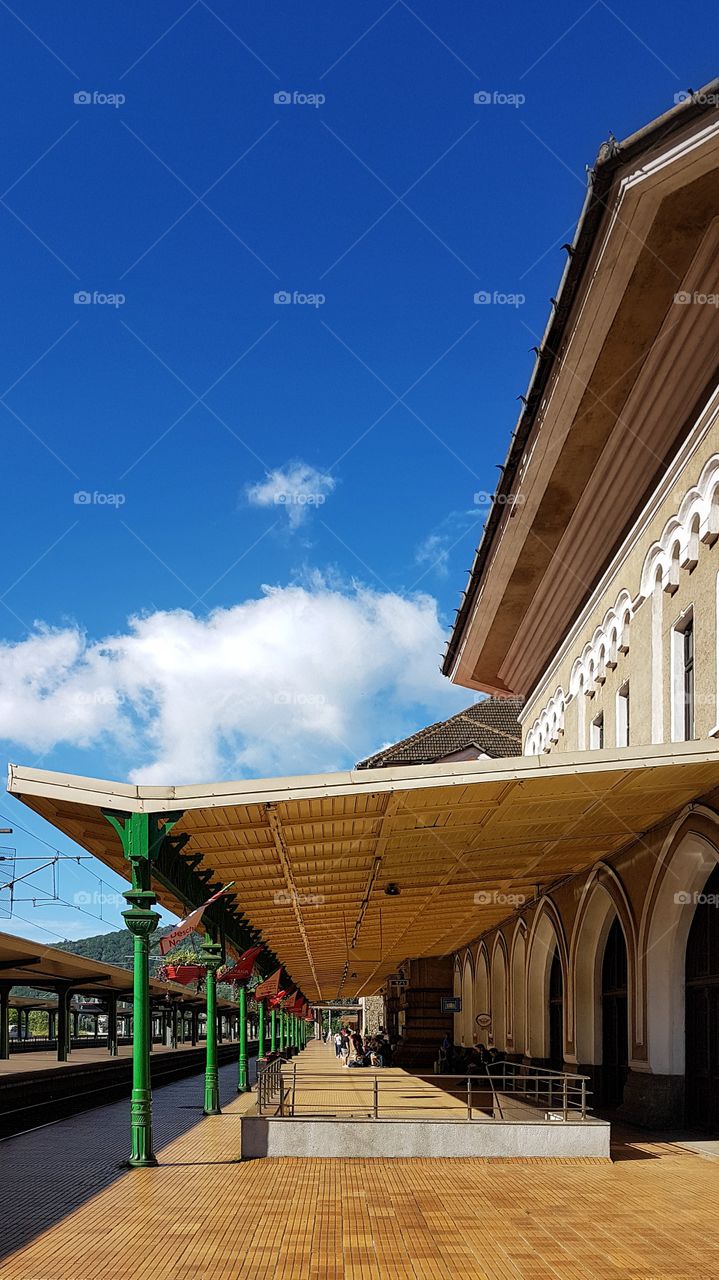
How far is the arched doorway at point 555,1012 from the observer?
2459 centimetres

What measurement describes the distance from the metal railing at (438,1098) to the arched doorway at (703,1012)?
1458 millimetres

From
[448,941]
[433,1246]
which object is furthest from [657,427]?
[448,941]

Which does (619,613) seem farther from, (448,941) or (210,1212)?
(448,941)

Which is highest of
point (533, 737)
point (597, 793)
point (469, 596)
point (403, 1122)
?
point (469, 596)

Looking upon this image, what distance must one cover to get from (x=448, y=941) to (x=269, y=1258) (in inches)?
1085

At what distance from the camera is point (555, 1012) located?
25469 mm

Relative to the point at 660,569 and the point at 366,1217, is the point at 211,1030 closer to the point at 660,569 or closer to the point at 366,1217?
A: the point at 366,1217

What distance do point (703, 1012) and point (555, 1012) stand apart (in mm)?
10201

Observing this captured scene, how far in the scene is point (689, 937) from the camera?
638 inches

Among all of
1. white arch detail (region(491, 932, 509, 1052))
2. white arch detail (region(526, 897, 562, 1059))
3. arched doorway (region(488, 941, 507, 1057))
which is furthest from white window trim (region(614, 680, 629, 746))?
arched doorway (region(488, 941, 507, 1057))

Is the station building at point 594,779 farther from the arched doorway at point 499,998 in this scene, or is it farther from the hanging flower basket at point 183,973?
the arched doorway at point 499,998

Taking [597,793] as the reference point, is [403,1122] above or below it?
below

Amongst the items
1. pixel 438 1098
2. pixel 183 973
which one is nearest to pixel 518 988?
pixel 438 1098

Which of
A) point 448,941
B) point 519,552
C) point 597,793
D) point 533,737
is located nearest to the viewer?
point 597,793
